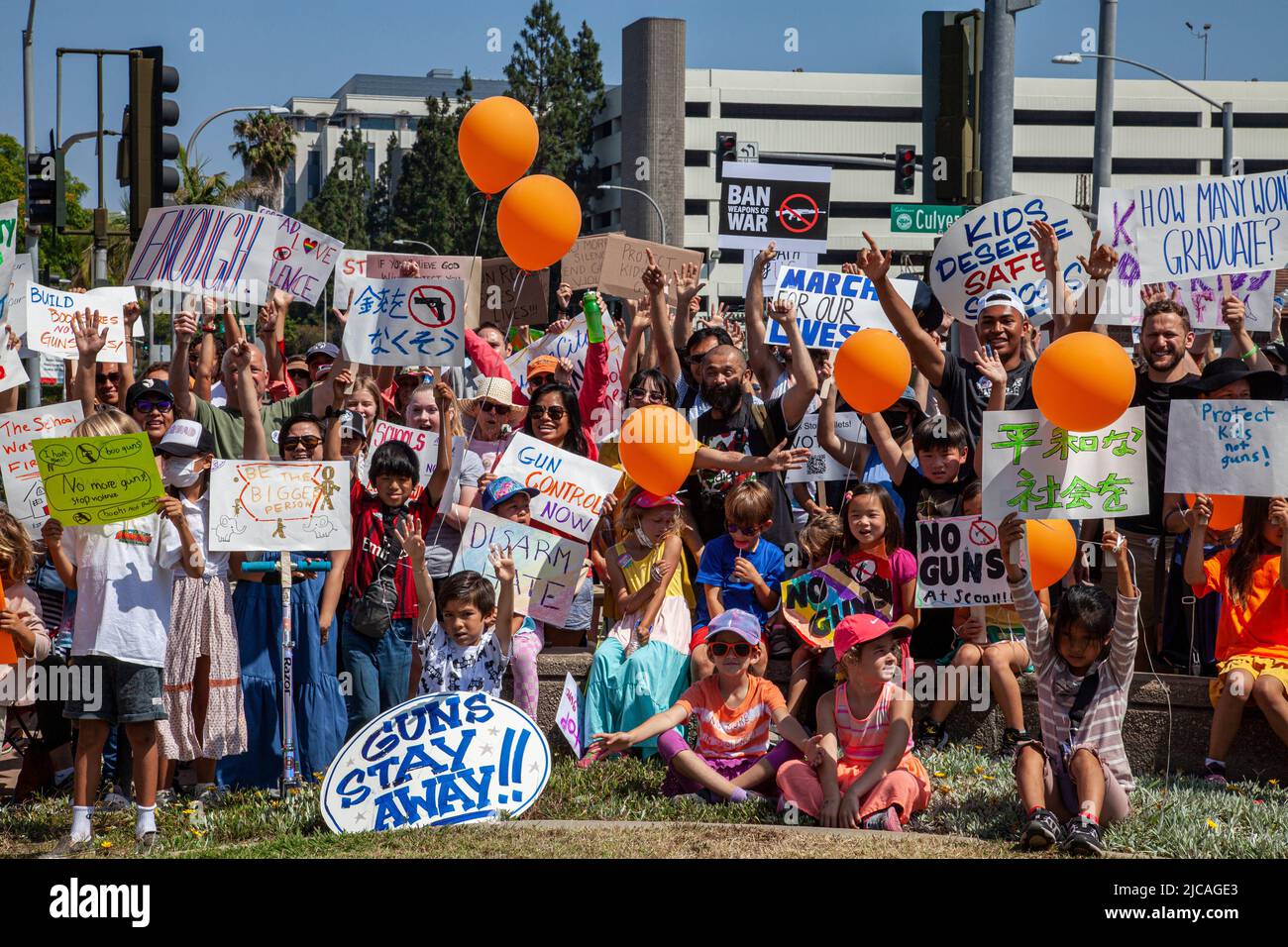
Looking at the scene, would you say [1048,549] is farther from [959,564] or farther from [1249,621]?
[1249,621]

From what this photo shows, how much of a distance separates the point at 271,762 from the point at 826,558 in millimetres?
2822

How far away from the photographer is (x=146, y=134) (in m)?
9.95

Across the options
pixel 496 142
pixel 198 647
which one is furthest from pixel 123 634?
pixel 496 142

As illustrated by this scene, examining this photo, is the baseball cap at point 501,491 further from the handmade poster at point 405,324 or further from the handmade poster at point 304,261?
the handmade poster at point 304,261

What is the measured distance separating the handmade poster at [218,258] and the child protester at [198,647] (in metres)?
1.68

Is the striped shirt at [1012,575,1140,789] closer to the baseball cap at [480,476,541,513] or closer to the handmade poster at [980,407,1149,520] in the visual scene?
the handmade poster at [980,407,1149,520]

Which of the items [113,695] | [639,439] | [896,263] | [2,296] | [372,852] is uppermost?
[896,263]

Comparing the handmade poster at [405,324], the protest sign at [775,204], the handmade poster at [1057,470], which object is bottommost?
the handmade poster at [1057,470]

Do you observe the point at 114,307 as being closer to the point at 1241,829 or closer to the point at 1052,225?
the point at 1052,225

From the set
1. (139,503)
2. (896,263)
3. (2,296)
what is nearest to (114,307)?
(2,296)

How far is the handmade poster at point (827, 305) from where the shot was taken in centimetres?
893

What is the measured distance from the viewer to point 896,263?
6762 centimetres

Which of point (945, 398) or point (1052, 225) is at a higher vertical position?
point (1052, 225)

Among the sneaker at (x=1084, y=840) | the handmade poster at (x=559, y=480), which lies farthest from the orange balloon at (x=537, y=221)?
the sneaker at (x=1084, y=840)
